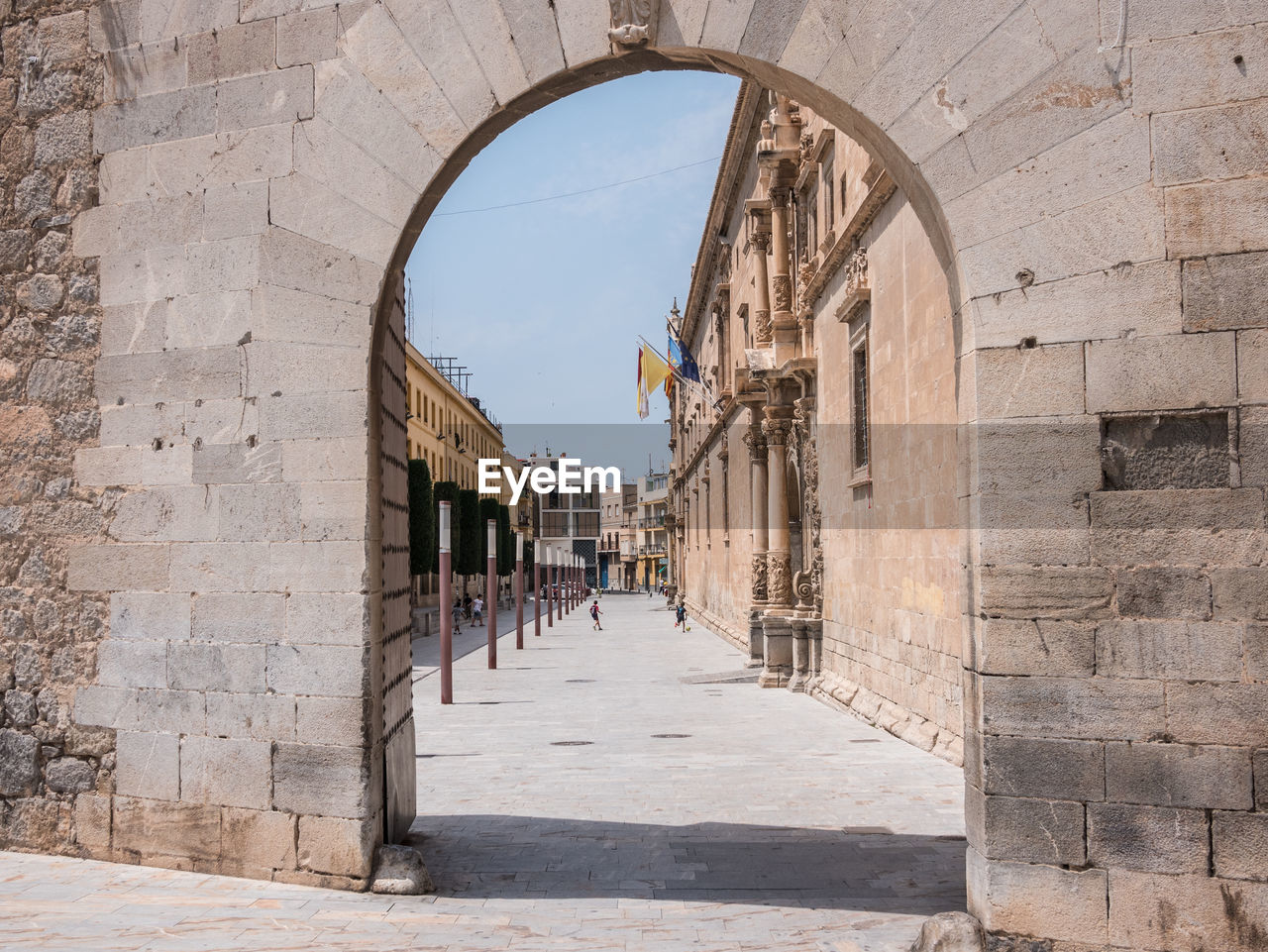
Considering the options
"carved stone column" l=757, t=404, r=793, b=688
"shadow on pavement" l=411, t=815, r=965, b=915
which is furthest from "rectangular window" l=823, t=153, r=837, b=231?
"shadow on pavement" l=411, t=815, r=965, b=915

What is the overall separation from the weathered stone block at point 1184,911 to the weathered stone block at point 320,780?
3462 mm

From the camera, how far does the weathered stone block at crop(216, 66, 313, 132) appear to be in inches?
245

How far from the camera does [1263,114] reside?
4.77 metres

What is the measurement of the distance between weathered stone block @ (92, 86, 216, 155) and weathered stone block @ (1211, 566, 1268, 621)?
5.45 metres

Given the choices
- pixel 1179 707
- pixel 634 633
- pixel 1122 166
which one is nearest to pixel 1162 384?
pixel 1122 166

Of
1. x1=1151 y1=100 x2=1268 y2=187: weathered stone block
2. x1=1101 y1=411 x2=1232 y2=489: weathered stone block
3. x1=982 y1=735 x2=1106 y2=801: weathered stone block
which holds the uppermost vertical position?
x1=1151 y1=100 x2=1268 y2=187: weathered stone block

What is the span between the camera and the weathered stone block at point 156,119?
21.2 ft

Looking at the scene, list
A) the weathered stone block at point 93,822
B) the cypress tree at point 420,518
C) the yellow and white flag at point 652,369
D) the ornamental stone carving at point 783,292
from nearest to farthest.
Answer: the weathered stone block at point 93,822 → the ornamental stone carving at point 783,292 → the cypress tree at point 420,518 → the yellow and white flag at point 652,369

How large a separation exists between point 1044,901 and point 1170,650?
114cm

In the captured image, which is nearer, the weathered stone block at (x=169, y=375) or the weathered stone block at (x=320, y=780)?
the weathered stone block at (x=320, y=780)

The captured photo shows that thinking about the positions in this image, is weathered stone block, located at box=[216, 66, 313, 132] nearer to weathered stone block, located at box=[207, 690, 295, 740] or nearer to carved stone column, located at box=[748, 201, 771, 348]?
weathered stone block, located at box=[207, 690, 295, 740]

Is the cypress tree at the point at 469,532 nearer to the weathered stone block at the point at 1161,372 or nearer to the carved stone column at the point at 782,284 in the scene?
the carved stone column at the point at 782,284

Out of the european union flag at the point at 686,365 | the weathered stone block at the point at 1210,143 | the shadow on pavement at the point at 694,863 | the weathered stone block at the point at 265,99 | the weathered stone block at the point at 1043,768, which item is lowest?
the shadow on pavement at the point at 694,863

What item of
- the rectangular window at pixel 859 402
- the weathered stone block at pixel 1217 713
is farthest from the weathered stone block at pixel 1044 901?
the rectangular window at pixel 859 402
